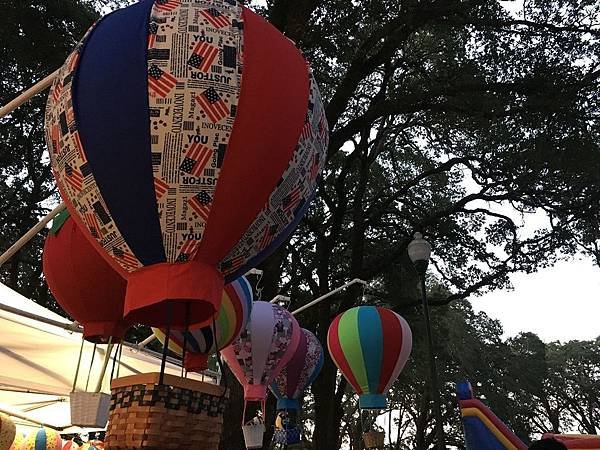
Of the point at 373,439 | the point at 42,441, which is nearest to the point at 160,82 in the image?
the point at 42,441

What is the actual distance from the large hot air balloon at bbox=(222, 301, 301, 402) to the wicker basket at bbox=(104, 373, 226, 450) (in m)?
3.90

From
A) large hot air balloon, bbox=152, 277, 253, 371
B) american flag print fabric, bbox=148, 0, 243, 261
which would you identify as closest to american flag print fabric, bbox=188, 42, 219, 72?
american flag print fabric, bbox=148, 0, 243, 261

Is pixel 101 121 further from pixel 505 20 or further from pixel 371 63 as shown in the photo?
pixel 505 20

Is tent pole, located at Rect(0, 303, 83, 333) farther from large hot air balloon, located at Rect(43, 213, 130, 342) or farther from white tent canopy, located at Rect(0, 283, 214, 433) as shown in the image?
large hot air balloon, located at Rect(43, 213, 130, 342)

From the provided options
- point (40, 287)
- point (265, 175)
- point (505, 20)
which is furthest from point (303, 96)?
point (40, 287)

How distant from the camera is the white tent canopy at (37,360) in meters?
5.43

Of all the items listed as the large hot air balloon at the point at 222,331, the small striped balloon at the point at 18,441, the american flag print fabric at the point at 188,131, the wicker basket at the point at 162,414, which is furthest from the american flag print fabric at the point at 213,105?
the small striped balloon at the point at 18,441

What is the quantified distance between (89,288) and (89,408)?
115 cm

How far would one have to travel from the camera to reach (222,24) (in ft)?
7.79

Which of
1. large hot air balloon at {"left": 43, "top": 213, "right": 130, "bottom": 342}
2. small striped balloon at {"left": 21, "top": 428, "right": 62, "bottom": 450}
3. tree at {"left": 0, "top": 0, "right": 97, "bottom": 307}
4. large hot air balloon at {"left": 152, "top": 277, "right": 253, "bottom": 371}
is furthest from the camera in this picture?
tree at {"left": 0, "top": 0, "right": 97, "bottom": 307}

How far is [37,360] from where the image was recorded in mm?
5840

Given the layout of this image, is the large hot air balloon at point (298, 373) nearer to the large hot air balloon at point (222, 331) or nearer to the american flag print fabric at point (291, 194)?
the large hot air balloon at point (222, 331)

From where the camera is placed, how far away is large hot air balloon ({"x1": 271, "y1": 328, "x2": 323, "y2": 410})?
7227mm

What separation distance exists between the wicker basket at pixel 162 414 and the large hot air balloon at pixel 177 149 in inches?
12.3
